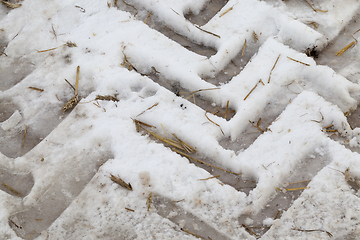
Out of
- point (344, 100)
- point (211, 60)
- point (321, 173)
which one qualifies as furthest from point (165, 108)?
point (344, 100)

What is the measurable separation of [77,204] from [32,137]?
26.5 inches

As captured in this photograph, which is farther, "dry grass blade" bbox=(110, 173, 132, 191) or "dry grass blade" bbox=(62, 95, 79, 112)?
"dry grass blade" bbox=(62, 95, 79, 112)

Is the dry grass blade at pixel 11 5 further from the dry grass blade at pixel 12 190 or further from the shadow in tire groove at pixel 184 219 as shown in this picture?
the shadow in tire groove at pixel 184 219

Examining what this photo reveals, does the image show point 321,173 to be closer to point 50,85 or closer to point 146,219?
point 146,219

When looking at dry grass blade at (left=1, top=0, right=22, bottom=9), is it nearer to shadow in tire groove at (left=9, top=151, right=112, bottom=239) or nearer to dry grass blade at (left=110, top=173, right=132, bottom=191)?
shadow in tire groove at (left=9, top=151, right=112, bottom=239)

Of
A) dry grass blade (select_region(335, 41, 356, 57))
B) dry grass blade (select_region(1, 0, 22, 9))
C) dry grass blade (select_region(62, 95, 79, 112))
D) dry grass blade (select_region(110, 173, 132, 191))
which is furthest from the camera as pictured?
dry grass blade (select_region(1, 0, 22, 9))

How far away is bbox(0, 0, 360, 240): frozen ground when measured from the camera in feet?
6.40

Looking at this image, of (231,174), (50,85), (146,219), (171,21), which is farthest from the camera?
(171,21)

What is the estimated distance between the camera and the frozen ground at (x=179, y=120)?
195 cm

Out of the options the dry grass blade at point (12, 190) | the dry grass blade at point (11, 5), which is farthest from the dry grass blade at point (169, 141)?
the dry grass blade at point (11, 5)

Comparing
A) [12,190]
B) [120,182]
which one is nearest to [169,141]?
[120,182]

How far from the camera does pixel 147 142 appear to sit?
220 centimetres

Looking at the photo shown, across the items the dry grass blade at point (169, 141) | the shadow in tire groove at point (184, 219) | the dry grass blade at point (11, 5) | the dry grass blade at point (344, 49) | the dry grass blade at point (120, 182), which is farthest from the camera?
the dry grass blade at point (11, 5)

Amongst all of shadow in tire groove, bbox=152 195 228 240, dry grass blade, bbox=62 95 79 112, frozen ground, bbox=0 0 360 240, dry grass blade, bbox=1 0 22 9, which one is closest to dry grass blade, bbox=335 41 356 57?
frozen ground, bbox=0 0 360 240
